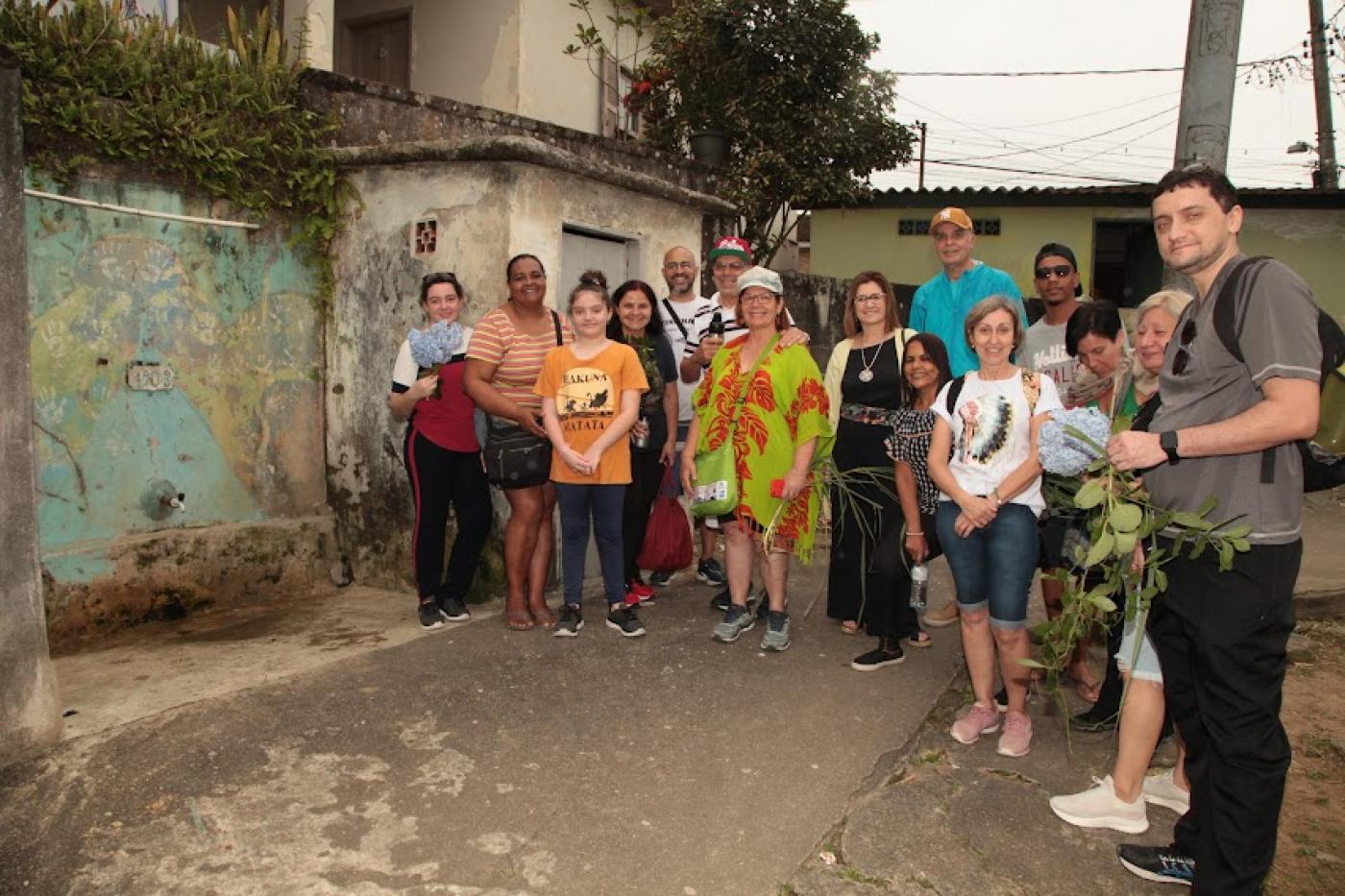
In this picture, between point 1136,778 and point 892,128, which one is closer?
point 1136,778

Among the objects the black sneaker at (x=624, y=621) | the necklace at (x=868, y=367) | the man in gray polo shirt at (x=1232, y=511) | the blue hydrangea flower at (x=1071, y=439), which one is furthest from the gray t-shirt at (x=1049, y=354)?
the black sneaker at (x=624, y=621)

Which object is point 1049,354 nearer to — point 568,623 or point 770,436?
point 770,436

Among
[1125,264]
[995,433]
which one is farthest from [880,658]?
[1125,264]

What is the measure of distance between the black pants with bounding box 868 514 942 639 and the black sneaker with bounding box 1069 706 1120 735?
89cm

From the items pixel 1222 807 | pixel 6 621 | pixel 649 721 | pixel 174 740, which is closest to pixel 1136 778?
pixel 1222 807

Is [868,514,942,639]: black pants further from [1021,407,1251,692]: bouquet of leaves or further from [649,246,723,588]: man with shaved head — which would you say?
[649,246,723,588]: man with shaved head

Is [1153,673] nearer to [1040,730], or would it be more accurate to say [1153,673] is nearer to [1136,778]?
[1136,778]

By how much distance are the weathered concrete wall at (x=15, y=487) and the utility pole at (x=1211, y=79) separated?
5.68m

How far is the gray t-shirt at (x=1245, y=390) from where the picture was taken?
7.82ft

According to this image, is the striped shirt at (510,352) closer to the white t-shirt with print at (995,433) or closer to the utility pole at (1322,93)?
the white t-shirt with print at (995,433)

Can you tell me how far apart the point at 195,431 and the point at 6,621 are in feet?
7.90

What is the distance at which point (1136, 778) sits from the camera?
3.16 meters

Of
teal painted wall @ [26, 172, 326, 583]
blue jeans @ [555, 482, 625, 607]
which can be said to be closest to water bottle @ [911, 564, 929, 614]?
blue jeans @ [555, 482, 625, 607]

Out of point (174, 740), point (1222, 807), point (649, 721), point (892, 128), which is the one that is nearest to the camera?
point (1222, 807)
